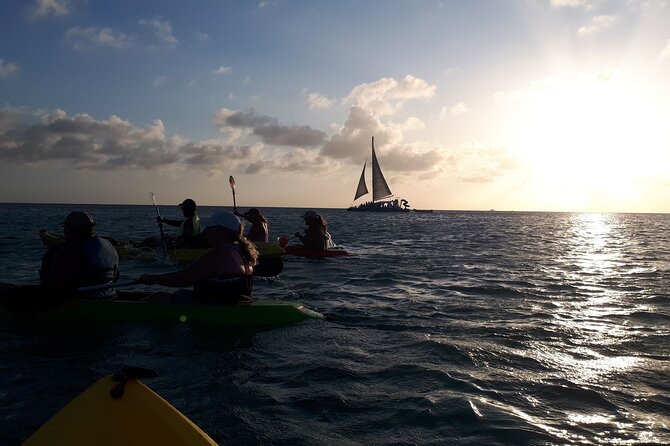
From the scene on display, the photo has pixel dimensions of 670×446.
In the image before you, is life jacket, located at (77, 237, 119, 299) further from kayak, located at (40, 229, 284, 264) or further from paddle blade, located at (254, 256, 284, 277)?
kayak, located at (40, 229, 284, 264)

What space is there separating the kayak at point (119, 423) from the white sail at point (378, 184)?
9772 cm

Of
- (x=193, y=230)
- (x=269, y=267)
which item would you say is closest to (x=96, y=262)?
(x=269, y=267)

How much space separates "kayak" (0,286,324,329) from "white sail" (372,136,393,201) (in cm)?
9272

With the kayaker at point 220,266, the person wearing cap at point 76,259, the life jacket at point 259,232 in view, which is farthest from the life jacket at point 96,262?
the life jacket at point 259,232

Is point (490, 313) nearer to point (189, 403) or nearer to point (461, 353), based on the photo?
point (461, 353)

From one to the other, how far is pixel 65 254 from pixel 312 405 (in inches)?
194

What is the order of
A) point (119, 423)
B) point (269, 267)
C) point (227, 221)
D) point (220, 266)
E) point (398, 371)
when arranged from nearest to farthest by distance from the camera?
point (119, 423), point (398, 371), point (227, 221), point (220, 266), point (269, 267)

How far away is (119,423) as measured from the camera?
2.67 metres

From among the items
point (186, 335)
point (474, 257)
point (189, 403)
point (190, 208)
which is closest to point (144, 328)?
point (186, 335)

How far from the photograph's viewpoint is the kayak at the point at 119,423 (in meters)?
2.60

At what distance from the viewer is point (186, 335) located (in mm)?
7332

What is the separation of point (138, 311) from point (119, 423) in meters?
5.65

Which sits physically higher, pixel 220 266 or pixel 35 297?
pixel 220 266

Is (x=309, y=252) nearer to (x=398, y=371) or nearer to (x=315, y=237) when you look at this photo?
(x=315, y=237)
